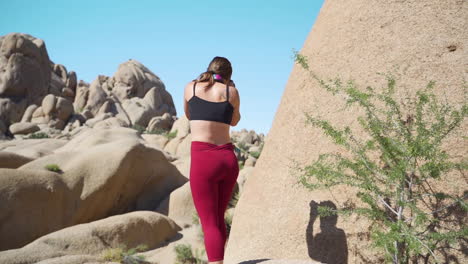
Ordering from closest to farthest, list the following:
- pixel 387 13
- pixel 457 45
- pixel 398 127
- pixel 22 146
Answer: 1. pixel 398 127
2. pixel 457 45
3. pixel 387 13
4. pixel 22 146

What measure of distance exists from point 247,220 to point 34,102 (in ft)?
134

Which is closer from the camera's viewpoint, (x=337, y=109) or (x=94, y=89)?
(x=337, y=109)

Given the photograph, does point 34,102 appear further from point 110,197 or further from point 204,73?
point 204,73

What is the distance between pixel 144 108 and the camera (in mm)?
48781

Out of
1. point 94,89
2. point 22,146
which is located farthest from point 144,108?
point 22,146

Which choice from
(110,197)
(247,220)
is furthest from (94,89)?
(247,220)

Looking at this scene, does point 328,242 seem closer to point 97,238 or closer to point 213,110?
point 213,110

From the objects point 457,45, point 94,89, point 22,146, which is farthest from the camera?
point 94,89

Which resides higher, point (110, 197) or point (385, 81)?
point (385, 81)

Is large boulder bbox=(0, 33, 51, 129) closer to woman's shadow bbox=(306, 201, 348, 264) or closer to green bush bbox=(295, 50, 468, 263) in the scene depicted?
woman's shadow bbox=(306, 201, 348, 264)

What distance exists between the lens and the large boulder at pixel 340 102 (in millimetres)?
3666

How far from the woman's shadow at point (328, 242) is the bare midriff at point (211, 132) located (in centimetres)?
144

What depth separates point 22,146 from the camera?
16141 millimetres

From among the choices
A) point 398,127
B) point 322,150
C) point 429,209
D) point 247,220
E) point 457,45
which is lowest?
point 247,220
